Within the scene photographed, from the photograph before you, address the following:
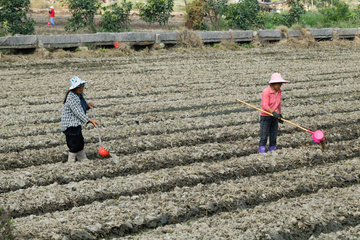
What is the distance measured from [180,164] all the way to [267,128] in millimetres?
1392

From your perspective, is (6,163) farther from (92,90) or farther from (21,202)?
(92,90)

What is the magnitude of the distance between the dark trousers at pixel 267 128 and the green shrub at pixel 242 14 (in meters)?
12.2

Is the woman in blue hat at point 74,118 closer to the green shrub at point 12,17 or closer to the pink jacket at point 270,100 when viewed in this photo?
the pink jacket at point 270,100

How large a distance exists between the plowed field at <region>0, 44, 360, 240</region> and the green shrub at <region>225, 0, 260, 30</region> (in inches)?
297

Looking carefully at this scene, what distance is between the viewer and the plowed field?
3.78 meters

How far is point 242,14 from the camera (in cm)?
1712

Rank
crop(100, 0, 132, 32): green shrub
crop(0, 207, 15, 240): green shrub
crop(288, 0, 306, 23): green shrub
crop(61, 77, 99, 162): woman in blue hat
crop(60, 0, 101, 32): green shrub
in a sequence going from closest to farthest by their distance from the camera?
crop(0, 207, 15, 240): green shrub
crop(61, 77, 99, 162): woman in blue hat
crop(60, 0, 101, 32): green shrub
crop(100, 0, 132, 32): green shrub
crop(288, 0, 306, 23): green shrub

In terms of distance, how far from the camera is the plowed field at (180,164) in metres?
3.78

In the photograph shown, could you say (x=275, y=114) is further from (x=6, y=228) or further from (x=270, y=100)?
(x=6, y=228)

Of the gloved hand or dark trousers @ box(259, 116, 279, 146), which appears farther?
dark trousers @ box(259, 116, 279, 146)

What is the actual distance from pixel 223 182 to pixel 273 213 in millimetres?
897

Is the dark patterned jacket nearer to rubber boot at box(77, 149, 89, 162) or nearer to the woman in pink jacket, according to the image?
rubber boot at box(77, 149, 89, 162)

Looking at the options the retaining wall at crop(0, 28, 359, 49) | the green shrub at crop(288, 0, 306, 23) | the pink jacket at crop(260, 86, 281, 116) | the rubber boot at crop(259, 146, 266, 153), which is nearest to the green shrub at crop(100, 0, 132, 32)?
the retaining wall at crop(0, 28, 359, 49)

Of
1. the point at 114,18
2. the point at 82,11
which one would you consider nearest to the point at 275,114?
the point at 114,18
